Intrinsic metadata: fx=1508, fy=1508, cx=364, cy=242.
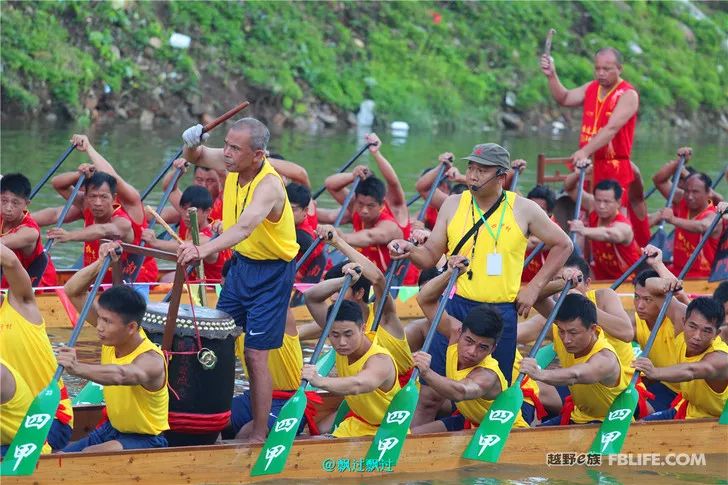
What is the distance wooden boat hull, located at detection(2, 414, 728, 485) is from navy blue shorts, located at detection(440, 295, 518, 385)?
38 centimetres

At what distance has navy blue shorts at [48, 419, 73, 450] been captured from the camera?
7227 mm

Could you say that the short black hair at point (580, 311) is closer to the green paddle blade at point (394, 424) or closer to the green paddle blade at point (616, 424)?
the green paddle blade at point (616, 424)

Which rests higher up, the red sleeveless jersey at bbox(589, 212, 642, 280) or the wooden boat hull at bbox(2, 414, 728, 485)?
the wooden boat hull at bbox(2, 414, 728, 485)

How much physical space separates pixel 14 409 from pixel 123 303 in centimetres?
70

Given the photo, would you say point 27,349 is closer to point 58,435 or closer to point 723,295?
point 58,435

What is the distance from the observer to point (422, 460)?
788 cm

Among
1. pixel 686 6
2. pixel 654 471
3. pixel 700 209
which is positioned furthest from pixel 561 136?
pixel 654 471

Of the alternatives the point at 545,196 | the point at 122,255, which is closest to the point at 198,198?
the point at 122,255

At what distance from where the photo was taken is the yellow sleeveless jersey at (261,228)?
7.55 metres

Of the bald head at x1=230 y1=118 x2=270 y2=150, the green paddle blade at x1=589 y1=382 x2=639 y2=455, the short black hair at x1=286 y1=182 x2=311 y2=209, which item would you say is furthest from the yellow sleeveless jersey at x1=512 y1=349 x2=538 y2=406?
the short black hair at x1=286 y1=182 x2=311 y2=209

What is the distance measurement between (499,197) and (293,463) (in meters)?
1.75

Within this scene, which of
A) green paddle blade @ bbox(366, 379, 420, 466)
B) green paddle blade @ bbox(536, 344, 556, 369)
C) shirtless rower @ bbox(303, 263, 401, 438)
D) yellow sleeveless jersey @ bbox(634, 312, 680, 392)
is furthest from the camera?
green paddle blade @ bbox(536, 344, 556, 369)

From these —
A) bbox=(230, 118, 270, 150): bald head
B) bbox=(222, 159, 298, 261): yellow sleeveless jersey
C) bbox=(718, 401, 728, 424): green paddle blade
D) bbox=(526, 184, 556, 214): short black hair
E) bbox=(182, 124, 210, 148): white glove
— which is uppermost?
bbox=(230, 118, 270, 150): bald head

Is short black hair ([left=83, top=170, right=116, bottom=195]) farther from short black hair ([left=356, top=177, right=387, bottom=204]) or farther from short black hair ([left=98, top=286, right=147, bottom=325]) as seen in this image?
short black hair ([left=98, top=286, right=147, bottom=325])
